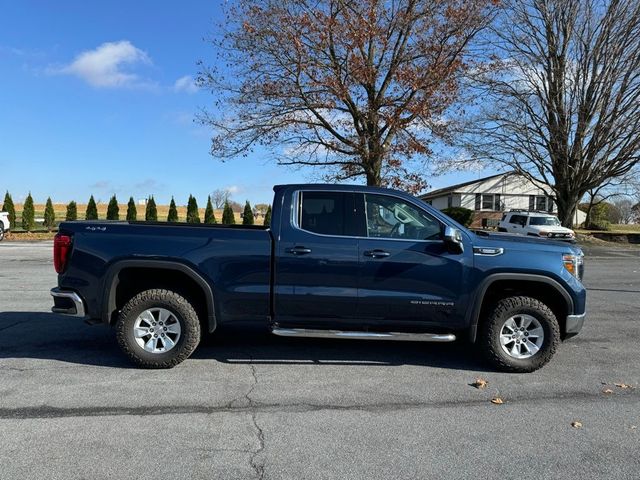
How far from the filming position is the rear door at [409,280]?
5.20m

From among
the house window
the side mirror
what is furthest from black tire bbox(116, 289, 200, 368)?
the house window

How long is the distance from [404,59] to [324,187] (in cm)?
1733

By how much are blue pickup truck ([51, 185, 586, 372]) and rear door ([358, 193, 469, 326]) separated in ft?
0.03

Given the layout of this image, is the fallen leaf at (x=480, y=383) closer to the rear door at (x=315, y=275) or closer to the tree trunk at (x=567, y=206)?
the rear door at (x=315, y=275)

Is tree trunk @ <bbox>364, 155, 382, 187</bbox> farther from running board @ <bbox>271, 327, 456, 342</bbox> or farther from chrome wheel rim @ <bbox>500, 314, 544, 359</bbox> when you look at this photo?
running board @ <bbox>271, 327, 456, 342</bbox>

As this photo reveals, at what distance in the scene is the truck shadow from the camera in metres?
5.66

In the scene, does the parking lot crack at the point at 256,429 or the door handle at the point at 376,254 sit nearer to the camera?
the parking lot crack at the point at 256,429

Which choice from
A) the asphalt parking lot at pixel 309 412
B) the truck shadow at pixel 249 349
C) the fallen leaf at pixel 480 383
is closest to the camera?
the asphalt parking lot at pixel 309 412

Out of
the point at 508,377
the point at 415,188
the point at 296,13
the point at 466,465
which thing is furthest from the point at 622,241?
the point at 466,465

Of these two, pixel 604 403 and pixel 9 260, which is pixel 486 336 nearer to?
pixel 604 403

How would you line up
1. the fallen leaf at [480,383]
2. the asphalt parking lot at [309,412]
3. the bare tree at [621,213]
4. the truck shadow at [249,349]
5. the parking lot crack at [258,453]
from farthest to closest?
the bare tree at [621,213] → the truck shadow at [249,349] → the fallen leaf at [480,383] → the asphalt parking lot at [309,412] → the parking lot crack at [258,453]

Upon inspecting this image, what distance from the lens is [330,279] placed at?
5191 millimetres

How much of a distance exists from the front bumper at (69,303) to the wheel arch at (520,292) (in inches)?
157

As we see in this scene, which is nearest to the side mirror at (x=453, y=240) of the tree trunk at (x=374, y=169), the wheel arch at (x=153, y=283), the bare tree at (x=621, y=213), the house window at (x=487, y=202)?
the wheel arch at (x=153, y=283)
